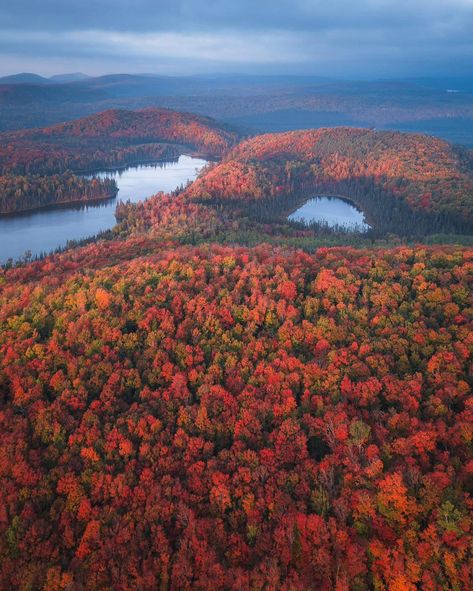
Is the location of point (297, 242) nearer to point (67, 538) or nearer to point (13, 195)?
point (67, 538)

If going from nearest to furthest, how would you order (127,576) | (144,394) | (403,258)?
(127,576) → (144,394) → (403,258)

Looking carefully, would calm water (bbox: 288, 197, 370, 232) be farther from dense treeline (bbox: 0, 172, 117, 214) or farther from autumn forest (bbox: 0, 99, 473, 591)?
autumn forest (bbox: 0, 99, 473, 591)

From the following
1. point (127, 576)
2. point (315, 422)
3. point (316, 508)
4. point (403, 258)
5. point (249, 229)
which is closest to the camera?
point (127, 576)

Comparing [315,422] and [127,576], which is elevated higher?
[315,422]

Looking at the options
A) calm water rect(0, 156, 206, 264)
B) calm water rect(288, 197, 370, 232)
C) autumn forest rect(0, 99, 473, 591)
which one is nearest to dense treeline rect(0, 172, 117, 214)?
calm water rect(0, 156, 206, 264)

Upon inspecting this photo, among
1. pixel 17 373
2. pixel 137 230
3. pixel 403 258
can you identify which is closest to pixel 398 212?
pixel 137 230

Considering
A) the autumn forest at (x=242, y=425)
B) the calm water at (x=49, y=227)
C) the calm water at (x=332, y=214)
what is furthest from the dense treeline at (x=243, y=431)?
the calm water at (x=332, y=214)
